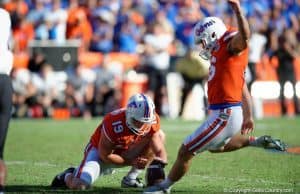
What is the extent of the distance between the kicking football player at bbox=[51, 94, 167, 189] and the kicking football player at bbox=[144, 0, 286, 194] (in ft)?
1.48

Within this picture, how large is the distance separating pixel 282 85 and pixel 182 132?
5087 mm

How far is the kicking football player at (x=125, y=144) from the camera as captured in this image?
22.6 ft

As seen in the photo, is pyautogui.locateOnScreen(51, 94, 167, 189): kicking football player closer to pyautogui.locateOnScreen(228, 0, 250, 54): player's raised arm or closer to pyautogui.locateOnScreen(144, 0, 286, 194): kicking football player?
pyautogui.locateOnScreen(144, 0, 286, 194): kicking football player

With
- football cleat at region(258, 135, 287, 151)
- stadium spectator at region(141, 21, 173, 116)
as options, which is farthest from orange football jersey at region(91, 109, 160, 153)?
stadium spectator at region(141, 21, 173, 116)

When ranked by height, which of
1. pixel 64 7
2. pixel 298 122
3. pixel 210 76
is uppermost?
pixel 64 7

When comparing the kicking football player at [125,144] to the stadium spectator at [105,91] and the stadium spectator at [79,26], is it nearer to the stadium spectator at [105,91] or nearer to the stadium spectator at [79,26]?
the stadium spectator at [105,91]

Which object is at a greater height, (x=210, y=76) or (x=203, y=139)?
(x=210, y=76)

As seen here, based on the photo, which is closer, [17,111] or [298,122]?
[298,122]

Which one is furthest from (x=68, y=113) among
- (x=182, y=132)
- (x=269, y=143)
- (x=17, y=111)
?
(x=269, y=143)

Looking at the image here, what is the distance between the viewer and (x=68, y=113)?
17.1m

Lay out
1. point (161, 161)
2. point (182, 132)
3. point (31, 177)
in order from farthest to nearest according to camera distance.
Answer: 1. point (182, 132)
2. point (31, 177)
3. point (161, 161)

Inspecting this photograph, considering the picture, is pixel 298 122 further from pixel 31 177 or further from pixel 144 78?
pixel 31 177

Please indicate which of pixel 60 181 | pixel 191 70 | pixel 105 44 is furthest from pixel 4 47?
pixel 105 44

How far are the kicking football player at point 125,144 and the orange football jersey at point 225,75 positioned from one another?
612 mm
